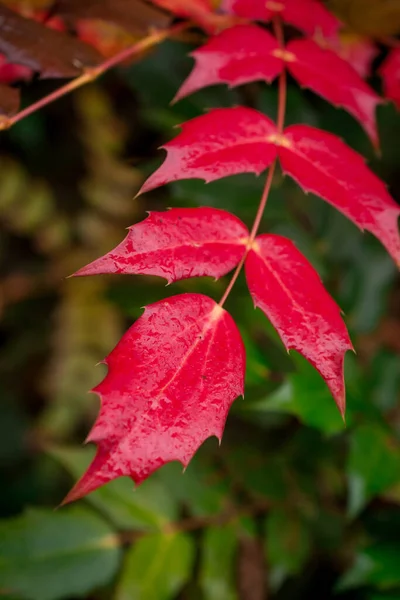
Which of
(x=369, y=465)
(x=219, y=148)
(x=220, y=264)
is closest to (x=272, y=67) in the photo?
(x=219, y=148)

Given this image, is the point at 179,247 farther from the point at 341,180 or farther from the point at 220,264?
the point at 341,180

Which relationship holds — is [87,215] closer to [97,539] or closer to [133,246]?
[97,539]

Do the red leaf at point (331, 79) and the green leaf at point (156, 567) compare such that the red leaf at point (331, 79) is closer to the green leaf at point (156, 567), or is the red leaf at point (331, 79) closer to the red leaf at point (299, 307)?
the red leaf at point (299, 307)

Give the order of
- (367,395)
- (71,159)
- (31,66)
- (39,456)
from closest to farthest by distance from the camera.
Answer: (31,66) → (367,395) → (39,456) → (71,159)

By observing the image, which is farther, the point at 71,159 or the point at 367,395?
the point at 71,159

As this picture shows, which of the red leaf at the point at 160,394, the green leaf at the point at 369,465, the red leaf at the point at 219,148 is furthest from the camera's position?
the green leaf at the point at 369,465

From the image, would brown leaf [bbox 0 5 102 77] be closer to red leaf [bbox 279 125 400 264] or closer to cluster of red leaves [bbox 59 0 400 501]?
cluster of red leaves [bbox 59 0 400 501]

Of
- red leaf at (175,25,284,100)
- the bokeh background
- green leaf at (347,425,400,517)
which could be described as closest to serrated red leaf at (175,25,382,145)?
red leaf at (175,25,284,100)

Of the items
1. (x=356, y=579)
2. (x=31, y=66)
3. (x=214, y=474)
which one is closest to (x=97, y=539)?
(x=214, y=474)

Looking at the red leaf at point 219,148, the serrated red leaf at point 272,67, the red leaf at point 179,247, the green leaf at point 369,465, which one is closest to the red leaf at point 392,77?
the serrated red leaf at point 272,67
